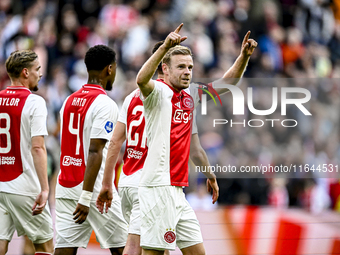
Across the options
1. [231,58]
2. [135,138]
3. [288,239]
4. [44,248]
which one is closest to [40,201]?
[44,248]

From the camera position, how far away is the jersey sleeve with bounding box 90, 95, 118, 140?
480 centimetres

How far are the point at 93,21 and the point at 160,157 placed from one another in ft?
32.8

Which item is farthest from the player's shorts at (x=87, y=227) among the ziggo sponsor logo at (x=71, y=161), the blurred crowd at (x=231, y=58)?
the blurred crowd at (x=231, y=58)

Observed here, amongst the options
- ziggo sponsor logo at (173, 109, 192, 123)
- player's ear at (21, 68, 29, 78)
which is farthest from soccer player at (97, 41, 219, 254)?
player's ear at (21, 68, 29, 78)

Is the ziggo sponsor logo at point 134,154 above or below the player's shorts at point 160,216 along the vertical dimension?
above

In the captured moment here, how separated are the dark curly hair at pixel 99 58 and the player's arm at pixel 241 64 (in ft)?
3.74

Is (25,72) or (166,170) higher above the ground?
(25,72)

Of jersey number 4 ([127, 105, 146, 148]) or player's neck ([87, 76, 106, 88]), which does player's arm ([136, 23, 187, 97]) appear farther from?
player's neck ([87, 76, 106, 88])

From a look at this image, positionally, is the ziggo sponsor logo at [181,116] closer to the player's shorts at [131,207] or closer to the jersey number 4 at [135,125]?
the jersey number 4 at [135,125]

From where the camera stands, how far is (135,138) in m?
5.07

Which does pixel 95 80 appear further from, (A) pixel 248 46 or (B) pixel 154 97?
(A) pixel 248 46

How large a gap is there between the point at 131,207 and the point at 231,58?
821 centimetres

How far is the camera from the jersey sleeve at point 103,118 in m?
4.80

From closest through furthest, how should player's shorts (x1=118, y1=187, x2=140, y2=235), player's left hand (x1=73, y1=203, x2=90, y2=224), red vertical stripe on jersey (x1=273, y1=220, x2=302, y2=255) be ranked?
1. player's left hand (x1=73, y1=203, x2=90, y2=224)
2. player's shorts (x1=118, y1=187, x2=140, y2=235)
3. red vertical stripe on jersey (x1=273, y1=220, x2=302, y2=255)
